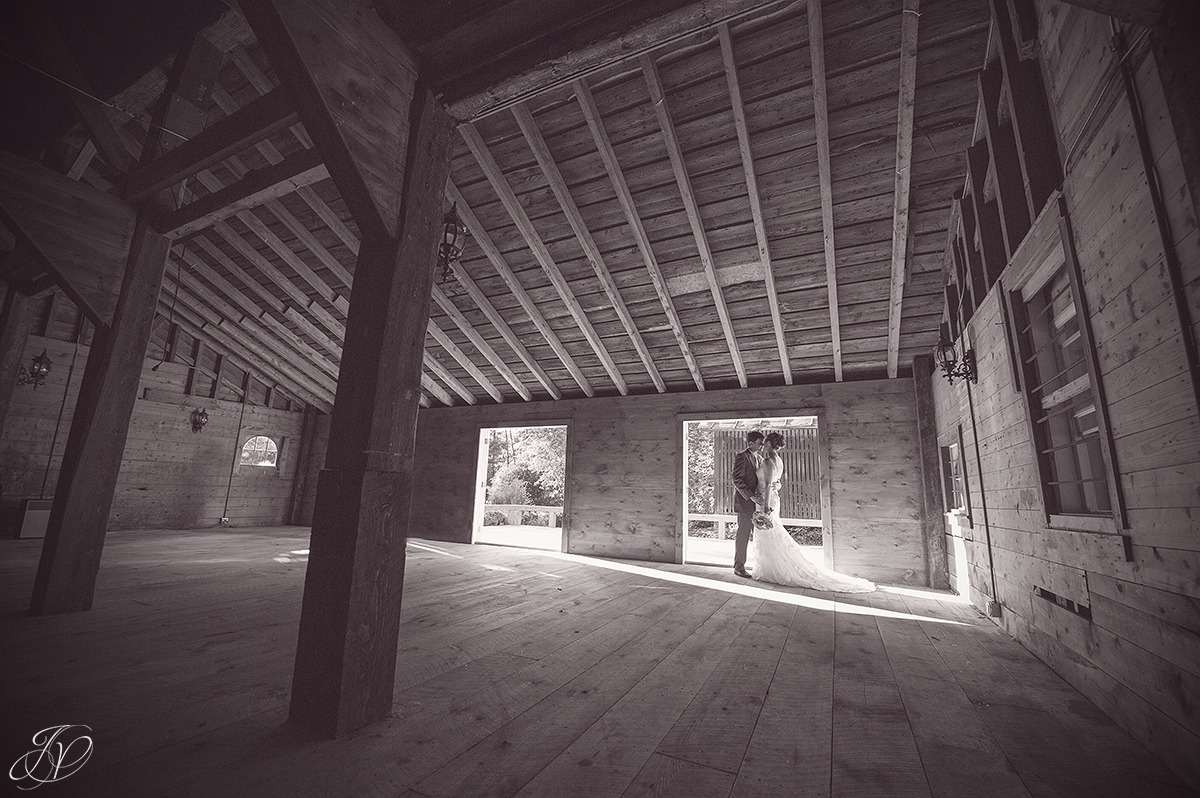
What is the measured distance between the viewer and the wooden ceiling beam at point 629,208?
448 cm

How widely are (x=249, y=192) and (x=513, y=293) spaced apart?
3.82m

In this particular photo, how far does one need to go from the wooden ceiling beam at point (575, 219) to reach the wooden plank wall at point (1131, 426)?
150 inches

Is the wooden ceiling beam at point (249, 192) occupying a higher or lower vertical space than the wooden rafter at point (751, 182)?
lower

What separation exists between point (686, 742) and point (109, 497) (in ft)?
13.6

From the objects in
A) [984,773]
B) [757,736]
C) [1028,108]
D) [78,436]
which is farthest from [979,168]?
[78,436]

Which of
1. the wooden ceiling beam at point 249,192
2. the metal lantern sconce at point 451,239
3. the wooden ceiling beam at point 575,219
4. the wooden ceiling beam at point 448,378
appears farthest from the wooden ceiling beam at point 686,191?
the wooden ceiling beam at point 448,378

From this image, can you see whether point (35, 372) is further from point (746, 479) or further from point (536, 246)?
point (746, 479)

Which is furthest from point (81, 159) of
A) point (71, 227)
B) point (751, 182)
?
point (751, 182)

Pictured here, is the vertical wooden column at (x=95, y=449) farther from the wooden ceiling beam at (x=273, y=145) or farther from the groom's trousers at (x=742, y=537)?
the groom's trousers at (x=742, y=537)

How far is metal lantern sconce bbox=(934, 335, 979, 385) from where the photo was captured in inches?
175

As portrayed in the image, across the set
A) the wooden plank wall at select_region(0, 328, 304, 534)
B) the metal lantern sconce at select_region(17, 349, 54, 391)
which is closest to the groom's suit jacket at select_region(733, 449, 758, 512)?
the wooden plank wall at select_region(0, 328, 304, 534)

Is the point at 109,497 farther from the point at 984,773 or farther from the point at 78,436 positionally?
the point at 984,773

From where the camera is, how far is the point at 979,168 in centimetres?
413

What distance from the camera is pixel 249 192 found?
317 centimetres
